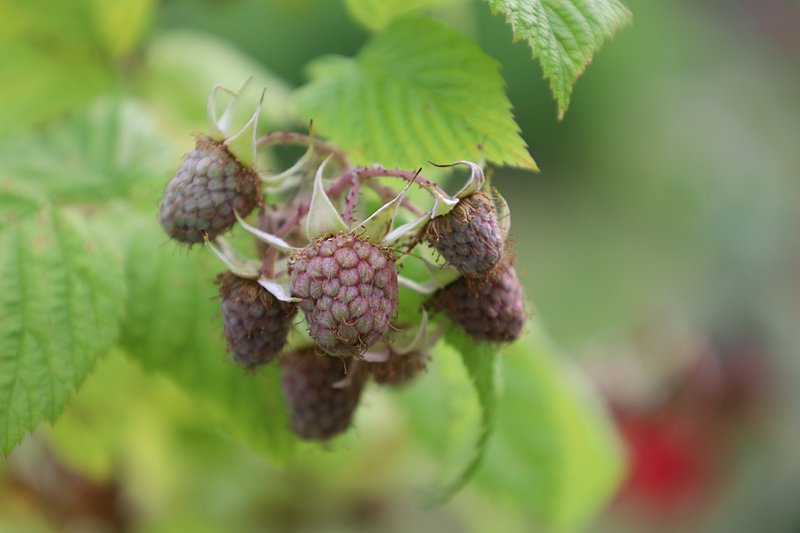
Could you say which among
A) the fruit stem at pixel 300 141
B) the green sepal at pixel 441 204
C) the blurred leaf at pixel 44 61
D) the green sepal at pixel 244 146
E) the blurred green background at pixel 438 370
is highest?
the green sepal at pixel 441 204

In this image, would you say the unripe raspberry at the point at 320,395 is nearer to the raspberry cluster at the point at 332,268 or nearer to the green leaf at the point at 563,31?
the raspberry cluster at the point at 332,268

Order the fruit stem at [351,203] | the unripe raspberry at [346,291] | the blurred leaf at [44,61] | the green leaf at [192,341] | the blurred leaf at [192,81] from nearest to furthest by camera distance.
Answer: the unripe raspberry at [346,291], the fruit stem at [351,203], the green leaf at [192,341], the blurred leaf at [44,61], the blurred leaf at [192,81]

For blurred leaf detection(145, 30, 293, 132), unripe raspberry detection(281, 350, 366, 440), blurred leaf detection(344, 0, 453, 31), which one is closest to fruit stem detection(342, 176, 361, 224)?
unripe raspberry detection(281, 350, 366, 440)

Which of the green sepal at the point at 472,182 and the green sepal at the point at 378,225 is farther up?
the green sepal at the point at 472,182

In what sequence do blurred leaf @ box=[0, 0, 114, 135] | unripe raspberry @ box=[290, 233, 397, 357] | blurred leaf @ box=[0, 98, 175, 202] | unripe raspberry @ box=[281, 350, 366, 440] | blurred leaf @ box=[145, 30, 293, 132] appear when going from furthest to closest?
blurred leaf @ box=[145, 30, 293, 132], blurred leaf @ box=[0, 0, 114, 135], blurred leaf @ box=[0, 98, 175, 202], unripe raspberry @ box=[281, 350, 366, 440], unripe raspberry @ box=[290, 233, 397, 357]

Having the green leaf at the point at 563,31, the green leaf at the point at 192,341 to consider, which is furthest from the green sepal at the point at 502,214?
the green leaf at the point at 192,341

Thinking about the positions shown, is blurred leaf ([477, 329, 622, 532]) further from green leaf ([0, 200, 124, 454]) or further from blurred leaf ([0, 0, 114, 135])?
blurred leaf ([0, 0, 114, 135])
